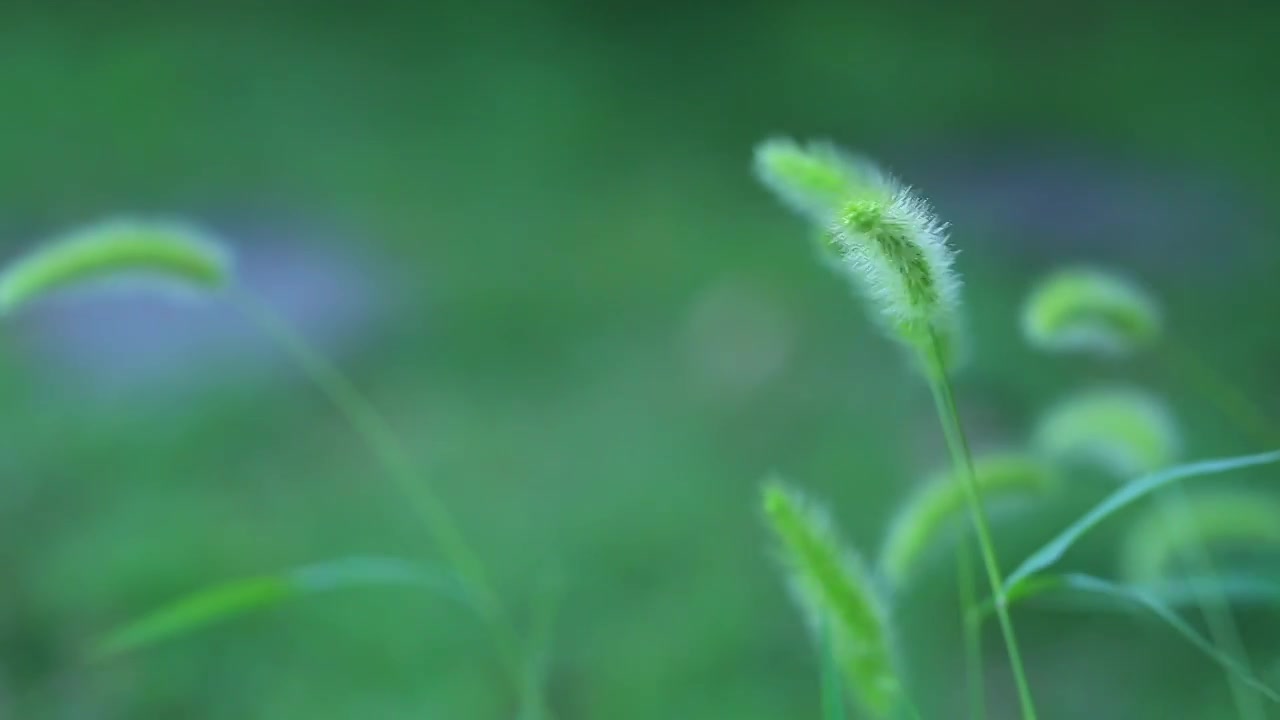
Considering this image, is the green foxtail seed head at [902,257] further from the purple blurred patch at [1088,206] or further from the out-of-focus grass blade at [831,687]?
the purple blurred patch at [1088,206]

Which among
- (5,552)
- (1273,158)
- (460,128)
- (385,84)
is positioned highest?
(385,84)

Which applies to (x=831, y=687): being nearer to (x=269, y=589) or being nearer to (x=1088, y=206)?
(x=269, y=589)

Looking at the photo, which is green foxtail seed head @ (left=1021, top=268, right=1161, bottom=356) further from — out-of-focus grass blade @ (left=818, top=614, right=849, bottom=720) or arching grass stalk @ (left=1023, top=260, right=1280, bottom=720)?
out-of-focus grass blade @ (left=818, top=614, right=849, bottom=720)

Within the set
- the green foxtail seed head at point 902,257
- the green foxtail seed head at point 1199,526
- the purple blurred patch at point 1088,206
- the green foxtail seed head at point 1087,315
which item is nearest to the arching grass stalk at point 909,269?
the green foxtail seed head at point 902,257

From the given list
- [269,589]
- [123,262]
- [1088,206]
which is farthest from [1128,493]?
[1088,206]

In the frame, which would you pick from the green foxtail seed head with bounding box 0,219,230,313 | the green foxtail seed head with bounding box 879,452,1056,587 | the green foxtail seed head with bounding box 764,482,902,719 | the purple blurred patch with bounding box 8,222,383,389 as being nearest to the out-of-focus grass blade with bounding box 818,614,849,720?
the green foxtail seed head with bounding box 764,482,902,719

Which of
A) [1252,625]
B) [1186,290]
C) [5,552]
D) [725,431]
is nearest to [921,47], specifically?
[1186,290]

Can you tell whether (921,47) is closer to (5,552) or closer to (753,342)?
(753,342)
